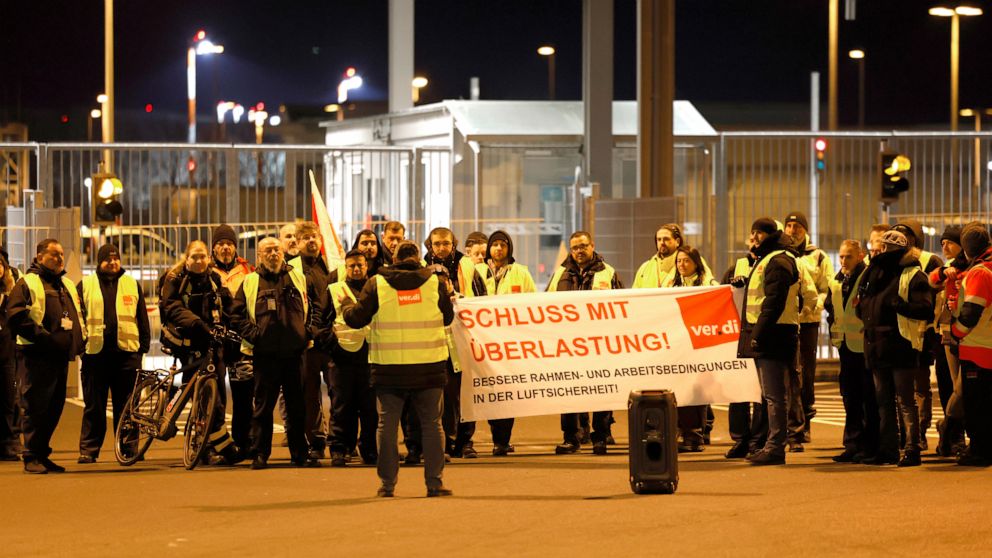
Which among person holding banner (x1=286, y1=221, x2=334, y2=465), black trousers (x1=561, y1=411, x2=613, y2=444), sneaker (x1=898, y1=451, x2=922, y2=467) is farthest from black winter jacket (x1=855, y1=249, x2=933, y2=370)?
person holding banner (x1=286, y1=221, x2=334, y2=465)

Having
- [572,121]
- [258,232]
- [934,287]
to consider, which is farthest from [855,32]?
[934,287]

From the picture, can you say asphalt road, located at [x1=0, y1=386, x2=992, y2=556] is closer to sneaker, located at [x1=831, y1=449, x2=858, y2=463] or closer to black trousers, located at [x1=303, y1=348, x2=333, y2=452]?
sneaker, located at [x1=831, y1=449, x2=858, y2=463]

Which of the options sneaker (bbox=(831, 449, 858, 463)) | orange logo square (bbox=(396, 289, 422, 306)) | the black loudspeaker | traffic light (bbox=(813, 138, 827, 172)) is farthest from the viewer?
traffic light (bbox=(813, 138, 827, 172))

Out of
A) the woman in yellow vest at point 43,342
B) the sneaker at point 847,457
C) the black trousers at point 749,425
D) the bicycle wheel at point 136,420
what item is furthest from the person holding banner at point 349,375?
the sneaker at point 847,457

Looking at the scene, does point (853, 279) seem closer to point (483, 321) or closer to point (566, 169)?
point (483, 321)

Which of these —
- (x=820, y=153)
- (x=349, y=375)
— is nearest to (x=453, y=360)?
(x=349, y=375)

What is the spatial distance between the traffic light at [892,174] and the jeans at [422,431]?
11.3m

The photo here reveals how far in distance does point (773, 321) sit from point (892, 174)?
29.1 feet

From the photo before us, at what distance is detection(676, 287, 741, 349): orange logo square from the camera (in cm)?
1434

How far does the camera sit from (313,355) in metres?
13.7

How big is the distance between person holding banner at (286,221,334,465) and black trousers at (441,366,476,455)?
1012 millimetres

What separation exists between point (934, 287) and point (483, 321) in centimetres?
A: 393

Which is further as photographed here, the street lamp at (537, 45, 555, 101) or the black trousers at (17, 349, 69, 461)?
the street lamp at (537, 45, 555, 101)

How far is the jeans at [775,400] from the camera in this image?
1304cm
